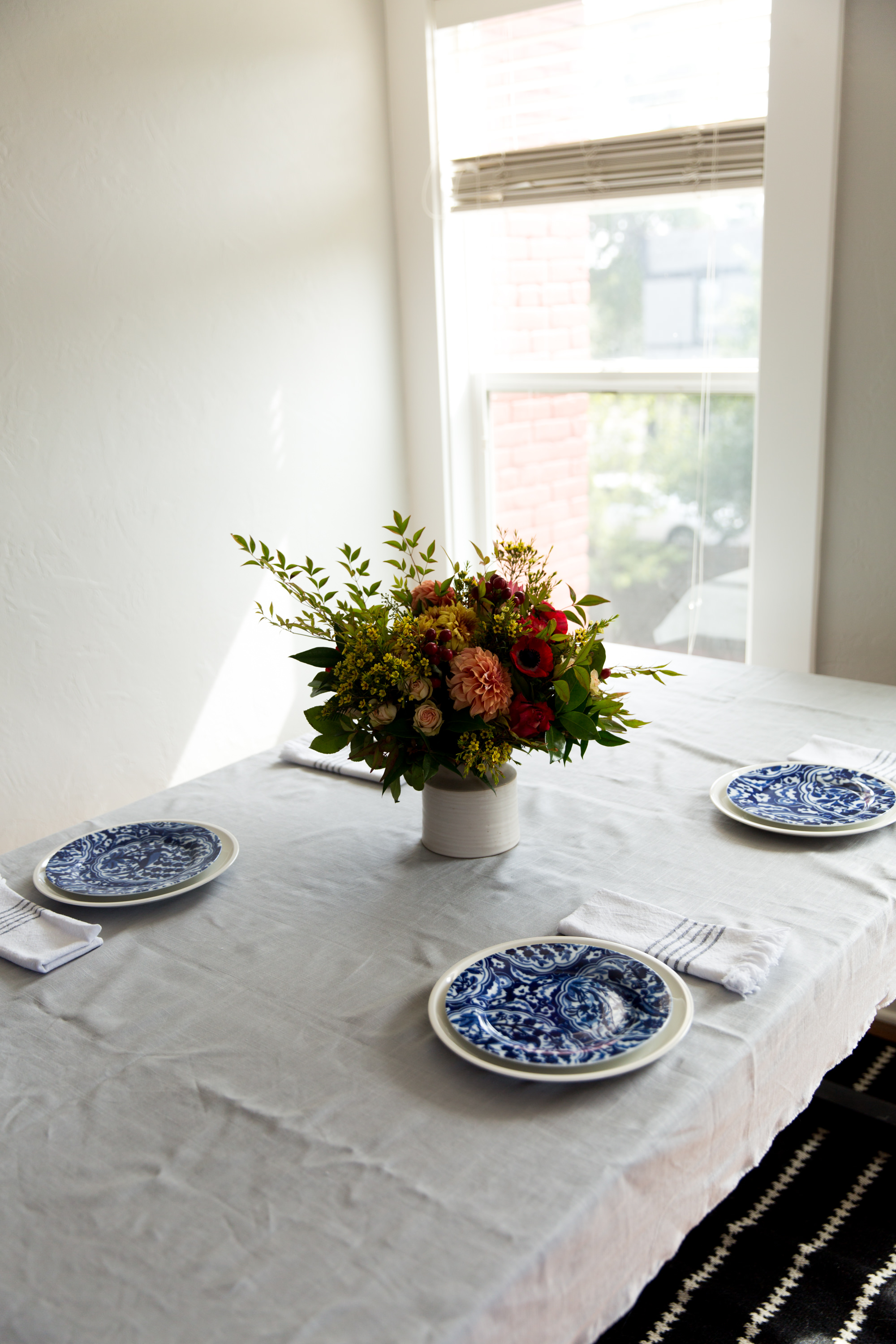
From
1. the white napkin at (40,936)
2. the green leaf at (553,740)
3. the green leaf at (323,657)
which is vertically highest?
the green leaf at (323,657)

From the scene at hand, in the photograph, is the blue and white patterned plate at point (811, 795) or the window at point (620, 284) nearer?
the blue and white patterned plate at point (811, 795)

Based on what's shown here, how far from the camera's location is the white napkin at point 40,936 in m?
1.25

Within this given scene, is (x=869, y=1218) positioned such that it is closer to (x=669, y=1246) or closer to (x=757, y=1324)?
(x=757, y=1324)

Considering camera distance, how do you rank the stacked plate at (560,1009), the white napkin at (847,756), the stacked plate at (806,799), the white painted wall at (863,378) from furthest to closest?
the white painted wall at (863,378)
the white napkin at (847,756)
the stacked plate at (806,799)
the stacked plate at (560,1009)

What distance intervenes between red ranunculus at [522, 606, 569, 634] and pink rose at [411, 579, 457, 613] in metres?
0.11

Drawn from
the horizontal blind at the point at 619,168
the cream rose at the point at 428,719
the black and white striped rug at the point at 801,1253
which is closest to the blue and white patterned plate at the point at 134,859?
the cream rose at the point at 428,719

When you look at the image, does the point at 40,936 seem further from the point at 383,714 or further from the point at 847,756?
the point at 847,756

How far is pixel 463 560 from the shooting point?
11.8ft

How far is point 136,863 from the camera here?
4.84 ft

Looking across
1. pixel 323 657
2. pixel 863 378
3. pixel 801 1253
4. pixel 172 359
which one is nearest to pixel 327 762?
pixel 323 657

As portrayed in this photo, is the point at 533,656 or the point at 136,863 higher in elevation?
the point at 533,656

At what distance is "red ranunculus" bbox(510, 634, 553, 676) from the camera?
134 centimetres

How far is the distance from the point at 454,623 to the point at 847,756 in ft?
2.31

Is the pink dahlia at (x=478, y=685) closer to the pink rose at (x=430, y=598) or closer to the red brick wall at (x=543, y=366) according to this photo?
the pink rose at (x=430, y=598)
